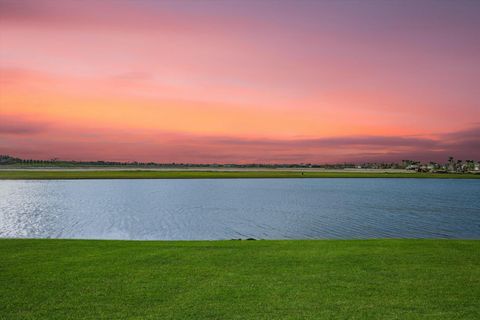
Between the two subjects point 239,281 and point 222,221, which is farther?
point 222,221

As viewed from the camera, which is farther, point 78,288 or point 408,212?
point 408,212

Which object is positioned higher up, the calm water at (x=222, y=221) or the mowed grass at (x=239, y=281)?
the mowed grass at (x=239, y=281)

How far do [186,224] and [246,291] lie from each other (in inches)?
918

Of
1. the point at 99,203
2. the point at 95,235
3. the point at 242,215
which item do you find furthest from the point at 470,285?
the point at 99,203

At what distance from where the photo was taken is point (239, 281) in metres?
11.4

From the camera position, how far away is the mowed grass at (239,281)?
30.6 ft

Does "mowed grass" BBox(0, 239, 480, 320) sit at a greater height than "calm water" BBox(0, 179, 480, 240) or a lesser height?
greater

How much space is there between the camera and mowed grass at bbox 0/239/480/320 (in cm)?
932

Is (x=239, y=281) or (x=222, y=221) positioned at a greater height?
(x=239, y=281)

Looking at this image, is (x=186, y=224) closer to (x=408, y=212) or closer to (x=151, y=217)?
(x=151, y=217)

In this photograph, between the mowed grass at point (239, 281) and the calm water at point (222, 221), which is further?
the calm water at point (222, 221)

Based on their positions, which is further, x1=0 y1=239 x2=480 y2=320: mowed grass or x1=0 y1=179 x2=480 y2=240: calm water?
x1=0 y1=179 x2=480 y2=240: calm water

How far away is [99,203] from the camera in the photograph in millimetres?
48375

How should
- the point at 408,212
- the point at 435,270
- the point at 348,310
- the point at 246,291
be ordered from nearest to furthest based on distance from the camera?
1. the point at 348,310
2. the point at 246,291
3. the point at 435,270
4. the point at 408,212
